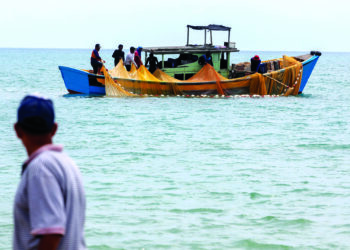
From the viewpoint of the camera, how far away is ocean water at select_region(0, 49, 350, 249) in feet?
23.4

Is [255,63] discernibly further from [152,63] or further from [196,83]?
[152,63]

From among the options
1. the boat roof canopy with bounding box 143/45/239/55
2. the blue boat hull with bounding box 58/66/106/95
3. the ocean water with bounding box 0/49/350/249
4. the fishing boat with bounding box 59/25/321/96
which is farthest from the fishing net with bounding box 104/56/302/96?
the ocean water with bounding box 0/49/350/249

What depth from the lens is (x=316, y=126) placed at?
19422 mm

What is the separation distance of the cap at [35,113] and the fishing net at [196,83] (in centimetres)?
1939

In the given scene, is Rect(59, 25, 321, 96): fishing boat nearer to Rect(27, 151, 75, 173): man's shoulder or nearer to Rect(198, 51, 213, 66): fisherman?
Rect(198, 51, 213, 66): fisherman

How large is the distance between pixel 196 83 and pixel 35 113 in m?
20.0

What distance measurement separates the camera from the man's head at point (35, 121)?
2.42 m

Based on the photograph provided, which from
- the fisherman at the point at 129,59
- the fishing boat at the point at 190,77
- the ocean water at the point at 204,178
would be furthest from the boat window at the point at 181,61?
the ocean water at the point at 204,178

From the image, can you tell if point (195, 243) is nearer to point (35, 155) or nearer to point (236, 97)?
point (35, 155)

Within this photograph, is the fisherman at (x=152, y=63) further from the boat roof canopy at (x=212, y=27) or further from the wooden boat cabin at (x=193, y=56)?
the boat roof canopy at (x=212, y=27)

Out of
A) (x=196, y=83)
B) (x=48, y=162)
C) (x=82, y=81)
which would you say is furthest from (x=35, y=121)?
(x=82, y=81)

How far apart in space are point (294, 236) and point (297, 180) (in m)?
3.19

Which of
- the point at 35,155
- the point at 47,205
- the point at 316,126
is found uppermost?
the point at 35,155

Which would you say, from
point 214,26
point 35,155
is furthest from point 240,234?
point 214,26
